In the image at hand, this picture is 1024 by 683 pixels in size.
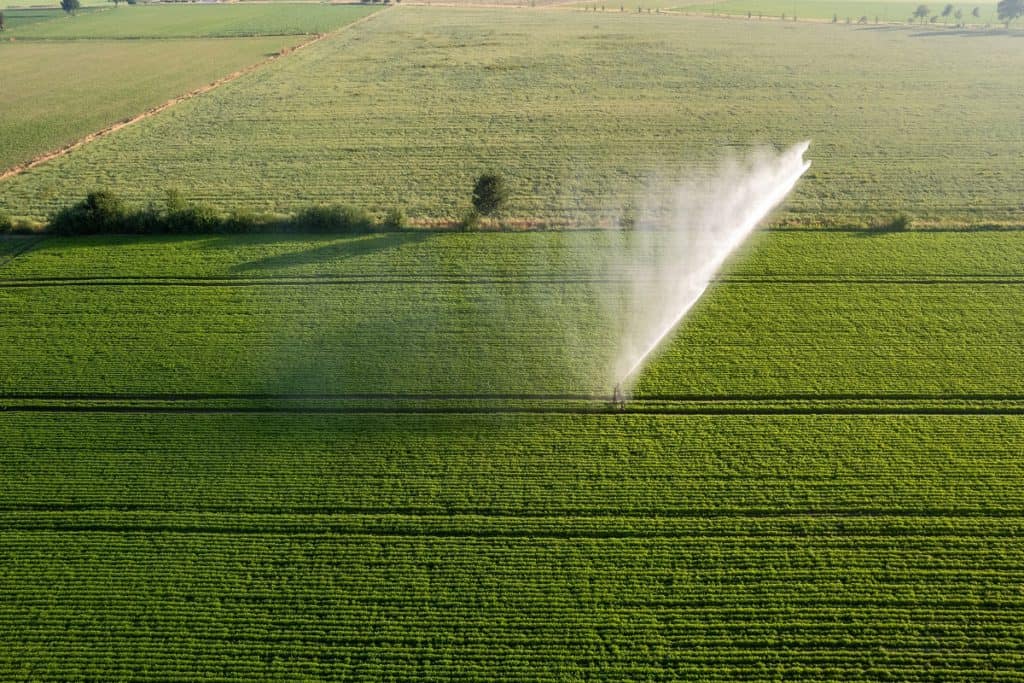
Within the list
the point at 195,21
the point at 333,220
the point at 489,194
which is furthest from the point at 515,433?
the point at 195,21

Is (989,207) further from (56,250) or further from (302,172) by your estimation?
(56,250)

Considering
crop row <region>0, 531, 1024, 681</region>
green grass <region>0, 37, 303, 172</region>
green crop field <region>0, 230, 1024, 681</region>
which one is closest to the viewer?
crop row <region>0, 531, 1024, 681</region>

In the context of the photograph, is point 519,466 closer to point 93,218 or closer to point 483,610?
point 483,610

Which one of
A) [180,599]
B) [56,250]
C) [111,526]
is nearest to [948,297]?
[180,599]

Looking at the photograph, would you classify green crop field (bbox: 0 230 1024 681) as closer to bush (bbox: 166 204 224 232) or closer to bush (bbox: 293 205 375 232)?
bush (bbox: 166 204 224 232)

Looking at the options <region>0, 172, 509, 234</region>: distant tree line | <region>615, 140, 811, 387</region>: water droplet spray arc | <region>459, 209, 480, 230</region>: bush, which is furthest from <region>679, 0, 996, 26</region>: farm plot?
<region>459, 209, 480, 230</region>: bush

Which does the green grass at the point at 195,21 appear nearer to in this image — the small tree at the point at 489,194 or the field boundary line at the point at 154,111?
the field boundary line at the point at 154,111
